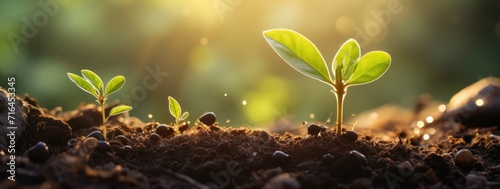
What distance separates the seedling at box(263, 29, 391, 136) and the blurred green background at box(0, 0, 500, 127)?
3.28 m

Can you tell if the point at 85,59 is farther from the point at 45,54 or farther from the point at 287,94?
the point at 287,94

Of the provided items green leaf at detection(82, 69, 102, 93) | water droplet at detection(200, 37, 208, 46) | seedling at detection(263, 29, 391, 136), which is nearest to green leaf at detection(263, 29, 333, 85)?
seedling at detection(263, 29, 391, 136)

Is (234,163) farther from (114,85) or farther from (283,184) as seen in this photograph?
(114,85)

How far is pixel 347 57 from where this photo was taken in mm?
1752

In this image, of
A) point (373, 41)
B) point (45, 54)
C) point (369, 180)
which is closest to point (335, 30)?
point (373, 41)

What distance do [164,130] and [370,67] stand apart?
843mm

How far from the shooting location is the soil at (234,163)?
1.30 meters

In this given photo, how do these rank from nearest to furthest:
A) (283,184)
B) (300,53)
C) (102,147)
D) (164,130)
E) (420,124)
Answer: (283,184) < (102,147) < (300,53) < (164,130) < (420,124)

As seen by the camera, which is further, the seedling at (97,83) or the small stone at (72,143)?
the seedling at (97,83)

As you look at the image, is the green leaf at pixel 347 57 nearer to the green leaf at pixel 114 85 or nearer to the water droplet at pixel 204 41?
the green leaf at pixel 114 85

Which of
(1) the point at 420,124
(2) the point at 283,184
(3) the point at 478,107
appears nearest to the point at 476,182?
(2) the point at 283,184

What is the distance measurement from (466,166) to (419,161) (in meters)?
0.22

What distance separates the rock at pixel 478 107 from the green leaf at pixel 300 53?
5.69 feet

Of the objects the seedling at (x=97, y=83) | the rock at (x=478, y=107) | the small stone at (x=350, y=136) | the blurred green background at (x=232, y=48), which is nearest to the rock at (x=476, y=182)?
the small stone at (x=350, y=136)
